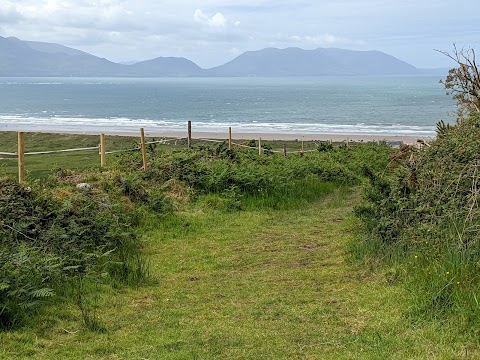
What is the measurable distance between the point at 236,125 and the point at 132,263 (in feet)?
206

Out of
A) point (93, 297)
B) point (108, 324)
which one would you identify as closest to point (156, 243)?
point (93, 297)

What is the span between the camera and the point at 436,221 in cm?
701

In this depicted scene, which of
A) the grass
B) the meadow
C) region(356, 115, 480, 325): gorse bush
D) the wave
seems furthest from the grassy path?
the wave

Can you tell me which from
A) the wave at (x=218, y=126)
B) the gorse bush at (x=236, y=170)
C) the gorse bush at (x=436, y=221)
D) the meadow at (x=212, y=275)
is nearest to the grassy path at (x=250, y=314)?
the meadow at (x=212, y=275)

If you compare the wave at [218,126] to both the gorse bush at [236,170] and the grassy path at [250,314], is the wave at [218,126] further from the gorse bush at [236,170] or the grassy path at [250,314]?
the grassy path at [250,314]

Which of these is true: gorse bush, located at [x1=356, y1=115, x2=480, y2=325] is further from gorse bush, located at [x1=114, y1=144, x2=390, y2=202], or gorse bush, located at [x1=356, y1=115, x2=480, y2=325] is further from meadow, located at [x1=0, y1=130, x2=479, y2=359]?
gorse bush, located at [x1=114, y1=144, x2=390, y2=202]

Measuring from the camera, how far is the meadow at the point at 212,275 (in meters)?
5.12

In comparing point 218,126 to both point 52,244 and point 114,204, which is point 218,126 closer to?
point 114,204

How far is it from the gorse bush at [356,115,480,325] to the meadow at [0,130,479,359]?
0.13 ft

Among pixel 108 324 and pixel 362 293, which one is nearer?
pixel 108 324

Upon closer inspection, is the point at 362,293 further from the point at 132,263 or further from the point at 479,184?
the point at 132,263

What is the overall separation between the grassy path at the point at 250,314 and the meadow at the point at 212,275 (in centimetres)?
2

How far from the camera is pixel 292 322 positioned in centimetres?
571

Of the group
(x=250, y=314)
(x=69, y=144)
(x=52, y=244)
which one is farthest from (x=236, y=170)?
(x=69, y=144)
